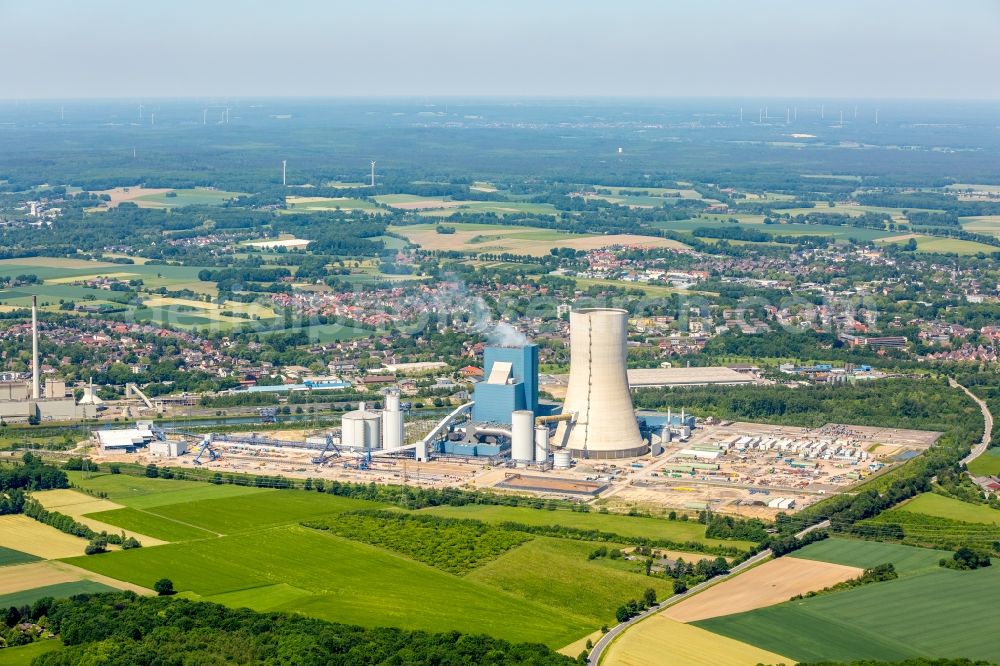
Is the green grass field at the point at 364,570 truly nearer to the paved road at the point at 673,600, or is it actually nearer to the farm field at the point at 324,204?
the paved road at the point at 673,600

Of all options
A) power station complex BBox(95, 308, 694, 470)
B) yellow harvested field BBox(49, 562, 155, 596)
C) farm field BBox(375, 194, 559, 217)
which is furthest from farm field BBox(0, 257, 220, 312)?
yellow harvested field BBox(49, 562, 155, 596)

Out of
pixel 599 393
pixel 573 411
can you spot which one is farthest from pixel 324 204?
pixel 599 393

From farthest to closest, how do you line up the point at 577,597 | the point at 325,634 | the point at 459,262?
the point at 459,262 < the point at 577,597 < the point at 325,634

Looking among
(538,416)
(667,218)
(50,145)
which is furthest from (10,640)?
(50,145)

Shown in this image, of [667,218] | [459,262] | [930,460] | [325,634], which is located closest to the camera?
[325,634]

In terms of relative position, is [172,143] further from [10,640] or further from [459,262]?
[10,640]
